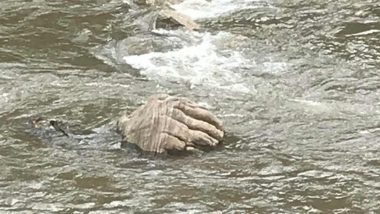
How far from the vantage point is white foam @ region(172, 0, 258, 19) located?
12243 mm

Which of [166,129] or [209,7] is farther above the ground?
[209,7]

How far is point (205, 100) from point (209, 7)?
4.04 meters

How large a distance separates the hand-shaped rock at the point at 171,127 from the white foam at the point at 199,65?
1.43m

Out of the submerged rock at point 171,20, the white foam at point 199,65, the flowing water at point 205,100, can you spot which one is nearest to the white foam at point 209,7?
the flowing water at point 205,100

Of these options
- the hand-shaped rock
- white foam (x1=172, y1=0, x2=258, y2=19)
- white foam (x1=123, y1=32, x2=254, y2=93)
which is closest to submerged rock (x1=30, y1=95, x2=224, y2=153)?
the hand-shaped rock

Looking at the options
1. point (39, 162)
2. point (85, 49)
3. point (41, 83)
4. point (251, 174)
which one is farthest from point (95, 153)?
point (85, 49)

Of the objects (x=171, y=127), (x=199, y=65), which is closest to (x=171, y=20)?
(x=199, y=65)

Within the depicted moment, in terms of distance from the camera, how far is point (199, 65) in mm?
9945

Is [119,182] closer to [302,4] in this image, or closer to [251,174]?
[251,174]

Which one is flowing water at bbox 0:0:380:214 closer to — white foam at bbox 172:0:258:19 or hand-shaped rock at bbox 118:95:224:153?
white foam at bbox 172:0:258:19

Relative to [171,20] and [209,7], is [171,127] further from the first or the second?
[209,7]

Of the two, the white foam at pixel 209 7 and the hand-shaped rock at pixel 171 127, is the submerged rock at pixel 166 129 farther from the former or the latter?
the white foam at pixel 209 7

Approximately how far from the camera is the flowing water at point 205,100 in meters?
6.62

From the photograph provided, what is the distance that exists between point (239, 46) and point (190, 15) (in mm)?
1902
